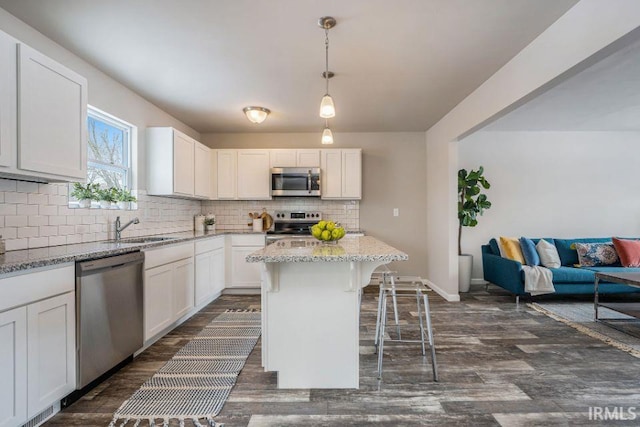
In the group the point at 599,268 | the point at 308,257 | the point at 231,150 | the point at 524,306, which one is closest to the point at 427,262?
the point at 524,306

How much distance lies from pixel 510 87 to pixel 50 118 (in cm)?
343

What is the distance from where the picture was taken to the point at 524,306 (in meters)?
4.01

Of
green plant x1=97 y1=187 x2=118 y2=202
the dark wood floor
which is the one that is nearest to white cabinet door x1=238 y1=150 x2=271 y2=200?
green plant x1=97 y1=187 x2=118 y2=202

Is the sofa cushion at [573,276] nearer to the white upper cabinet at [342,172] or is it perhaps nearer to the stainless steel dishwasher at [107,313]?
the white upper cabinet at [342,172]

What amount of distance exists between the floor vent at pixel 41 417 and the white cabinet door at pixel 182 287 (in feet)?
4.21

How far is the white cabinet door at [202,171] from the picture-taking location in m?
4.35

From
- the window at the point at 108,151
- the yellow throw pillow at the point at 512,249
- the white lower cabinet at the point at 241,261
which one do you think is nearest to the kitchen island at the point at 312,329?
the window at the point at 108,151

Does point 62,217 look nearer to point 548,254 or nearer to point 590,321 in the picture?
point 590,321

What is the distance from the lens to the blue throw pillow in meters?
4.38

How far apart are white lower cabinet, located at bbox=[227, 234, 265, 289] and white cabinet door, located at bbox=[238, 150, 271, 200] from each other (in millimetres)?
717

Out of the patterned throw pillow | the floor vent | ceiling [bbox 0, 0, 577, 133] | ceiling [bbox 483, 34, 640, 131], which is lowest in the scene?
the floor vent

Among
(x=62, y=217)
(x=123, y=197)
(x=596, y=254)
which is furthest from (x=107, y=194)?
(x=596, y=254)

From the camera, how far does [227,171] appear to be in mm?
4902

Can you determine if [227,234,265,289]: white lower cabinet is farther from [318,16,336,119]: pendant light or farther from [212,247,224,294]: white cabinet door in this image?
[318,16,336,119]: pendant light
